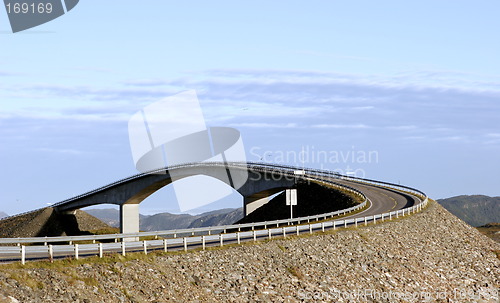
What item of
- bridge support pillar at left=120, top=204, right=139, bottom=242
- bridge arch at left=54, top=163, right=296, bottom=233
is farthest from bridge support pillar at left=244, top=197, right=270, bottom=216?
bridge support pillar at left=120, top=204, right=139, bottom=242

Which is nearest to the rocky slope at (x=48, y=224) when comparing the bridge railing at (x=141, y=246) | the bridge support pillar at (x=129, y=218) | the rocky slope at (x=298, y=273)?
the bridge support pillar at (x=129, y=218)

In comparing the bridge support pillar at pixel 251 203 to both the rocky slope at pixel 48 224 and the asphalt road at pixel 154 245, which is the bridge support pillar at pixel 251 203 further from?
the rocky slope at pixel 48 224

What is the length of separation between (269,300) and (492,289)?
2433 centimetres

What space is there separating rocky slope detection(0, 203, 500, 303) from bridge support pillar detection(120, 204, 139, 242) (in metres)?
69.7

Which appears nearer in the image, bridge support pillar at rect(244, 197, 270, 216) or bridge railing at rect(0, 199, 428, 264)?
bridge railing at rect(0, 199, 428, 264)

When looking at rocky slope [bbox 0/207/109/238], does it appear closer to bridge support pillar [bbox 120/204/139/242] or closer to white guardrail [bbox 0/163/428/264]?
bridge support pillar [bbox 120/204/139/242]

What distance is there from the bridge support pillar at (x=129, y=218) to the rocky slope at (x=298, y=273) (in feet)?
229

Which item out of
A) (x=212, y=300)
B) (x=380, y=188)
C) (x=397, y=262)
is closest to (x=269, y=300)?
(x=212, y=300)

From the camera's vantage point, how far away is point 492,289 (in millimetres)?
52281

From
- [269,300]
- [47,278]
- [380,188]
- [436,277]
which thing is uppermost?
[47,278]

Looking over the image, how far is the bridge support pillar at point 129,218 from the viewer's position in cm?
12332

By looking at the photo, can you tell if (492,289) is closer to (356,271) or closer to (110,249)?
(356,271)

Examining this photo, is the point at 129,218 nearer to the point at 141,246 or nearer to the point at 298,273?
the point at 141,246

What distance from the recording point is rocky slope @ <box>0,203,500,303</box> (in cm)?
3050
